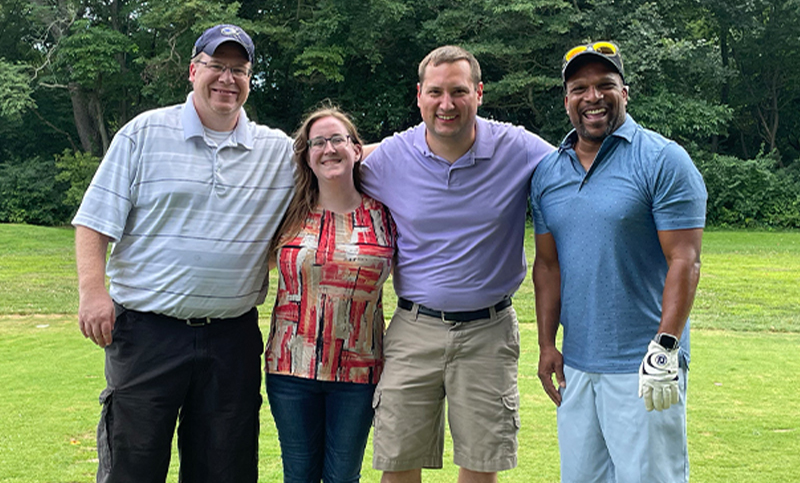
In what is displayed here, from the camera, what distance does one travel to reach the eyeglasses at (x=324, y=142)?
3.54 meters

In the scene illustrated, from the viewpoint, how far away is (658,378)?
2.87m

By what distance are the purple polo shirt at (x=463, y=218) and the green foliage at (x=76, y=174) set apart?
26.7 metres

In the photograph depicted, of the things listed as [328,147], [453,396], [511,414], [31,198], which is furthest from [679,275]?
[31,198]

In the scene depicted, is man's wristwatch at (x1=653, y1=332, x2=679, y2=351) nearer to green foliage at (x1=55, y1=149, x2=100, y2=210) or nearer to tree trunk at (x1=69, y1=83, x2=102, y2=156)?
green foliage at (x1=55, y1=149, x2=100, y2=210)

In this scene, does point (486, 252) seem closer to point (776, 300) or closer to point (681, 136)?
point (776, 300)

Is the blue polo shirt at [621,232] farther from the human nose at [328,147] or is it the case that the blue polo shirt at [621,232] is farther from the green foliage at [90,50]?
the green foliage at [90,50]

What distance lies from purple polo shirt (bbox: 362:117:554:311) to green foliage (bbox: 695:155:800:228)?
2492 cm

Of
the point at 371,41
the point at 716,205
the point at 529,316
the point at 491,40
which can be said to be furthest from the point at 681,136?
the point at 529,316

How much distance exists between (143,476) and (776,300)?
11.1m

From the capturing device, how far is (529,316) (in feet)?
35.7

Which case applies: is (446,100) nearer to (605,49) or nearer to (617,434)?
(605,49)

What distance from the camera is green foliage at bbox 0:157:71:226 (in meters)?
28.9

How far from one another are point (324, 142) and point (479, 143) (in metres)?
0.69

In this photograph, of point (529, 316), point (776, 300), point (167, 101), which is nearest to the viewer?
point (529, 316)
